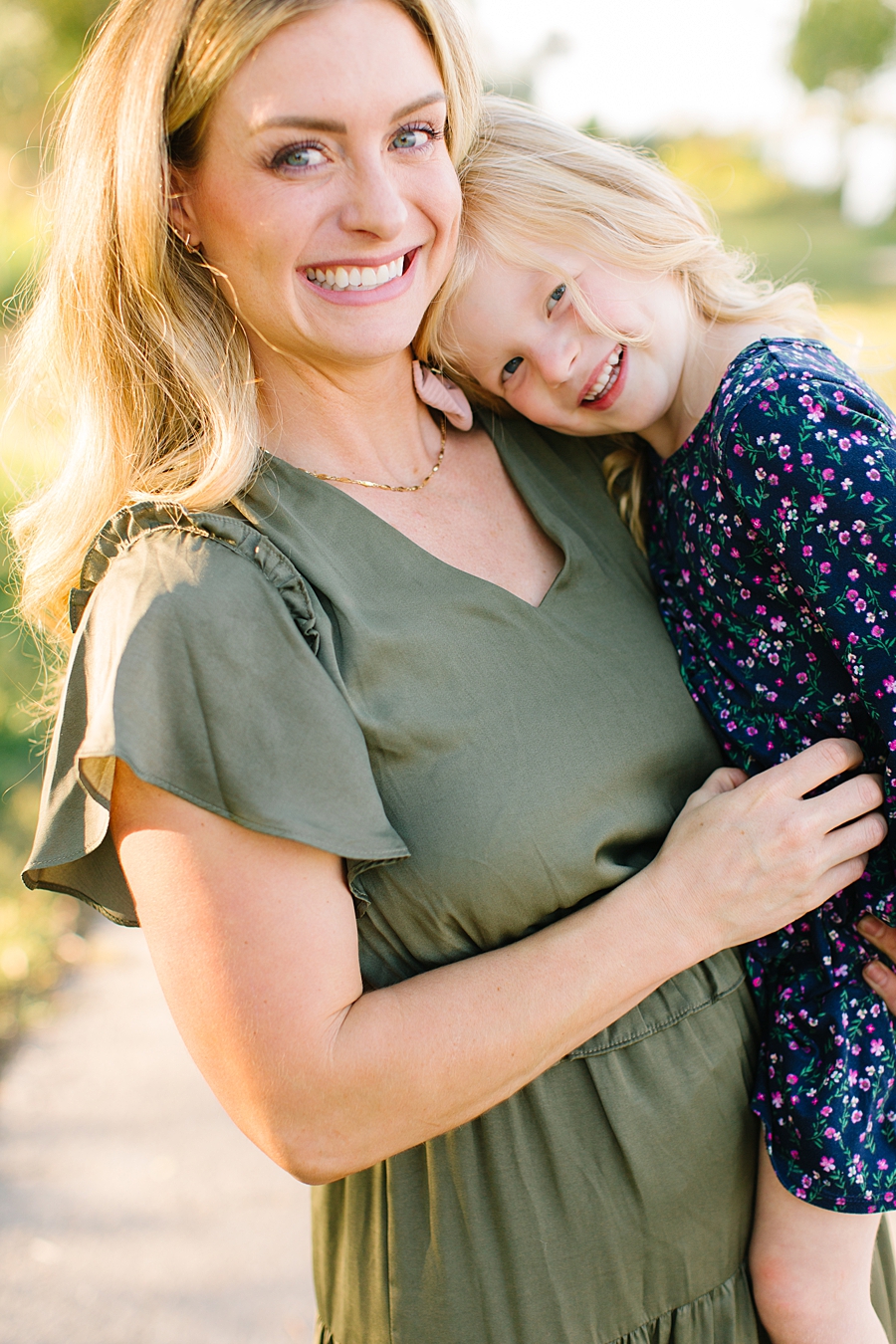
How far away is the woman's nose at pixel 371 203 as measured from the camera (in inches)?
55.7

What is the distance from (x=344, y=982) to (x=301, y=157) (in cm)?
102

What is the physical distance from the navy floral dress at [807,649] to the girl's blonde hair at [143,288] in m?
0.66

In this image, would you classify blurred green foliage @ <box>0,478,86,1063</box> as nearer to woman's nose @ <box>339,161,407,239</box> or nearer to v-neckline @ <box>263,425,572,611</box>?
v-neckline @ <box>263,425,572,611</box>

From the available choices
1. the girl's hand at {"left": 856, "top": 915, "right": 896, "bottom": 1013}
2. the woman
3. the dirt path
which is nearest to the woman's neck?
the woman

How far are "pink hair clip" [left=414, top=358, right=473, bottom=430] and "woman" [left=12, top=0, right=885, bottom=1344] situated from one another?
0.38ft

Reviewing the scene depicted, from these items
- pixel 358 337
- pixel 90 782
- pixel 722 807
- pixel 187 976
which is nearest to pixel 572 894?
pixel 722 807

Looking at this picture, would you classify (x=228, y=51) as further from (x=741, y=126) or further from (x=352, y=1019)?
(x=741, y=126)

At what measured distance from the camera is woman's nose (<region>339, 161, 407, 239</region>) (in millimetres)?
1414

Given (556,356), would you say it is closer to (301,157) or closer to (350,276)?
(350,276)

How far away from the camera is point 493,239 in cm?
187

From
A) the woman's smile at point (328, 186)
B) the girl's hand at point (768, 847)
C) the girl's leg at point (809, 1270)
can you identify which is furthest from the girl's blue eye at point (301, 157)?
the girl's leg at point (809, 1270)

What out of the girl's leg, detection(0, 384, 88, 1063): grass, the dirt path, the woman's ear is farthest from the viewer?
detection(0, 384, 88, 1063): grass

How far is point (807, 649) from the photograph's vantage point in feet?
5.31

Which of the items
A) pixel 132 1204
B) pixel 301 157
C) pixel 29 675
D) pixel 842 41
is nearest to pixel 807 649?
pixel 301 157
